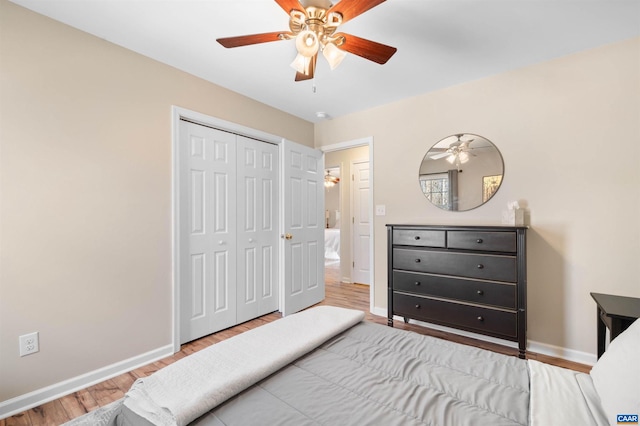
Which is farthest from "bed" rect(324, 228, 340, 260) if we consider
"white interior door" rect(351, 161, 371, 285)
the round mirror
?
the round mirror

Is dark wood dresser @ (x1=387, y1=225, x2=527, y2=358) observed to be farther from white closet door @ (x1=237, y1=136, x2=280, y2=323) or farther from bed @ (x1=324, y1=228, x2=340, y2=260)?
bed @ (x1=324, y1=228, x2=340, y2=260)

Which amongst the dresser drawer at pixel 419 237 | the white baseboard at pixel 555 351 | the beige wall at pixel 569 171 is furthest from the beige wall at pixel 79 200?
the white baseboard at pixel 555 351

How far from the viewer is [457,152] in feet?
9.20

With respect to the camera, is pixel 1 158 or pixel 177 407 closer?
pixel 177 407

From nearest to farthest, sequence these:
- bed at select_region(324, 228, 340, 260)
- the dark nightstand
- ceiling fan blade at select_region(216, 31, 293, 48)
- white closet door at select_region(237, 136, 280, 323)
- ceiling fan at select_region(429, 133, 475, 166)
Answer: the dark nightstand, ceiling fan blade at select_region(216, 31, 293, 48), ceiling fan at select_region(429, 133, 475, 166), white closet door at select_region(237, 136, 280, 323), bed at select_region(324, 228, 340, 260)

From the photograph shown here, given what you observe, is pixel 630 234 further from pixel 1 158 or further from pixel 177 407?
pixel 1 158

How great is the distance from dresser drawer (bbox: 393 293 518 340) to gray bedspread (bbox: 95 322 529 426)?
125 centimetres

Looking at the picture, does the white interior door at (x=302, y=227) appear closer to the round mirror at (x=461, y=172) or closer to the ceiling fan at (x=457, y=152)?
the round mirror at (x=461, y=172)

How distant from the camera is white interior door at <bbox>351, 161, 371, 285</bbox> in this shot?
4.72 m

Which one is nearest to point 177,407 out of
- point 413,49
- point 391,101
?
point 413,49

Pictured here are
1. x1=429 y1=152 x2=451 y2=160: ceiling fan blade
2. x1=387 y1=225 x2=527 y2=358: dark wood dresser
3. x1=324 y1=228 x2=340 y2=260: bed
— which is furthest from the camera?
x1=324 y1=228 x2=340 y2=260: bed

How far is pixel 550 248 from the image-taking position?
7.72 ft

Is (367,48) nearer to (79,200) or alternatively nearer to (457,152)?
(457,152)

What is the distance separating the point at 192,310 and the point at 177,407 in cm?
196
